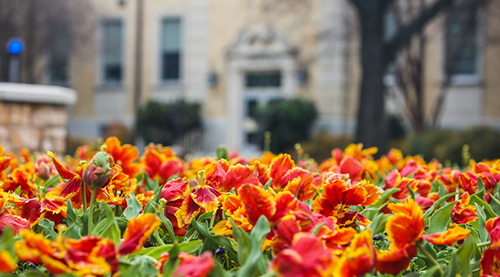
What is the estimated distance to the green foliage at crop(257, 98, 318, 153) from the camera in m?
12.4

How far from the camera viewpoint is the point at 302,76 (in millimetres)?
13406

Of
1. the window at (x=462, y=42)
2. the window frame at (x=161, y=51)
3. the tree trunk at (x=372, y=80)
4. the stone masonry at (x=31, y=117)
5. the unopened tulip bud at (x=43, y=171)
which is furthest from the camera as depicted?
the window frame at (x=161, y=51)

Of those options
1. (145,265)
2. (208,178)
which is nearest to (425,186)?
(208,178)

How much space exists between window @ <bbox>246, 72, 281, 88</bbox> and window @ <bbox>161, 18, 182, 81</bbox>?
101 inches

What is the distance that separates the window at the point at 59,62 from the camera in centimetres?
1566

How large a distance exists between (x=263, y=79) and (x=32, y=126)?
377 inches

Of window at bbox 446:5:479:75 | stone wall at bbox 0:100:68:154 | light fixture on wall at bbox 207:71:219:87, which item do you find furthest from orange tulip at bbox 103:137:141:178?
light fixture on wall at bbox 207:71:219:87

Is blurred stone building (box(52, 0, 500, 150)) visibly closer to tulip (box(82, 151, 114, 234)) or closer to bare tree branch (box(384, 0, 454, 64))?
bare tree branch (box(384, 0, 454, 64))

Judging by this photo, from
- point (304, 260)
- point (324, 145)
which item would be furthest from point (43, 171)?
point (324, 145)

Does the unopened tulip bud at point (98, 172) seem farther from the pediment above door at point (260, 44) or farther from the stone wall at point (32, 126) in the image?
the pediment above door at point (260, 44)

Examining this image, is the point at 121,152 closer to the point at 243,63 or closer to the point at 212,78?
the point at 243,63

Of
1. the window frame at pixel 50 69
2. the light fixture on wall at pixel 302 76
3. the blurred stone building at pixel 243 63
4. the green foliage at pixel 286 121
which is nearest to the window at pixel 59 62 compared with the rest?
the window frame at pixel 50 69

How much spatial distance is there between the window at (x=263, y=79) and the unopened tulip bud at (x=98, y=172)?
1341 cm

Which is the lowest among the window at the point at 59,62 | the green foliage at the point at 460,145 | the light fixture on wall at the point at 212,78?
the green foliage at the point at 460,145
